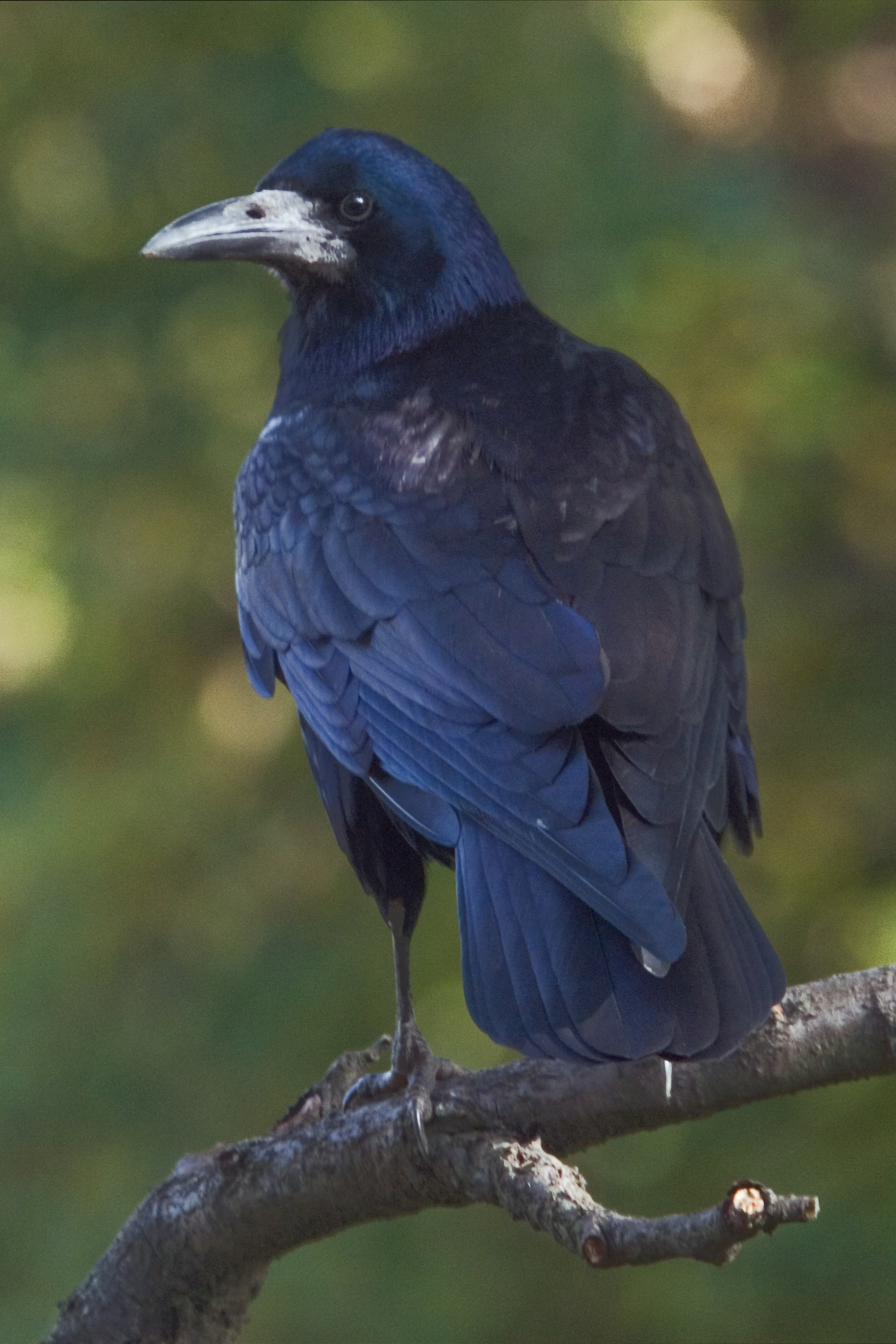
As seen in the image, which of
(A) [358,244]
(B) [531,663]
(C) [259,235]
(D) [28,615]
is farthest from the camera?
(D) [28,615]

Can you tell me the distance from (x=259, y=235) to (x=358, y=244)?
230 millimetres

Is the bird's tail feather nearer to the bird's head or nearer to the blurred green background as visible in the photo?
the bird's head

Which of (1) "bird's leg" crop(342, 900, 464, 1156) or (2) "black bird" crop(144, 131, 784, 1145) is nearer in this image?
(2) "black bird" crop(144, 131, 784, 1145)

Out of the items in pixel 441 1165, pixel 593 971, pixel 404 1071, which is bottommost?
pixel 404 1071

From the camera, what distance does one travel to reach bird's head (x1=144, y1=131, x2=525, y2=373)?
12.6 feet

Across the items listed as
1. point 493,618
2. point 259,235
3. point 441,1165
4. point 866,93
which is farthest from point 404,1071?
point 866,93

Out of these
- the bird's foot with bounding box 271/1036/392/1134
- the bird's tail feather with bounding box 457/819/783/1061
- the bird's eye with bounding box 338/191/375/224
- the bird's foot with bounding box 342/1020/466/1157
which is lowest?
the bird's foot with bounding box 342/1020/466/1157

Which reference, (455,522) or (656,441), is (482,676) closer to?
(455,522)

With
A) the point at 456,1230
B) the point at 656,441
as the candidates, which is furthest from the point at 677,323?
the point at 456,1230

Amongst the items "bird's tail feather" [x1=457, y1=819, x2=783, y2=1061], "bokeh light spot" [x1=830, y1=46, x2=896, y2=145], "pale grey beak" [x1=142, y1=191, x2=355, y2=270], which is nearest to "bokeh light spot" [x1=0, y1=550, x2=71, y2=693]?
"pale grey beak" [x1=142, y1=191, x2=355, y2=270]

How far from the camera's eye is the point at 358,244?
3.92 metres

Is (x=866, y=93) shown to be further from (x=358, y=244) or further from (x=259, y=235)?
(x=259, y=235)

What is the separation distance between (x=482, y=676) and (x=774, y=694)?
98.7 inches

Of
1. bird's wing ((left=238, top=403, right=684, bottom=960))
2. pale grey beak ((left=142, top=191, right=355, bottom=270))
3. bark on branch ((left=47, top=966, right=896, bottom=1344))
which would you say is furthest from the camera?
pale grey beak ((left=142, top=191, right=355, bottom=270))
